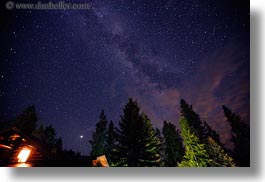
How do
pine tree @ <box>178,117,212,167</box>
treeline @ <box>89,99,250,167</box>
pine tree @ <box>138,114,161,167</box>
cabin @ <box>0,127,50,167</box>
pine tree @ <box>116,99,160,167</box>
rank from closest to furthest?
cabin @ <box>0,127,50,167</box> < treeline @ <box>89,99,250,167</box> < pine tree @ <box>178,117,212,167</box> < pine tree @ <box>116,99,160,167</box> < pine tree @ <box>138,114,161,167</box>

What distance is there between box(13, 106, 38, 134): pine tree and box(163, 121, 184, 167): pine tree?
12.3 feet

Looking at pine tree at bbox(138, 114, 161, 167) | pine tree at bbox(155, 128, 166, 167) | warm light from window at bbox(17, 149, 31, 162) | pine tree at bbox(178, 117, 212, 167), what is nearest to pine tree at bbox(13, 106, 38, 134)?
warm light from window at bbox(17, 149, 31, 162)

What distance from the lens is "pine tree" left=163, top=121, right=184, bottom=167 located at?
6070 mm

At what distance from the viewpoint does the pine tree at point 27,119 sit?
4887mm

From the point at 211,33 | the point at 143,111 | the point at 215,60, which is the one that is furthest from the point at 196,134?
the point at 211,33

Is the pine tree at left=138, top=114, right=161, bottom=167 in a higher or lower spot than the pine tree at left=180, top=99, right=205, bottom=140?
lower

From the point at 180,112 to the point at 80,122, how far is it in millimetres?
2961

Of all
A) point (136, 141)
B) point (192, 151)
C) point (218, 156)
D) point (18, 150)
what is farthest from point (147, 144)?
point (18, 150)

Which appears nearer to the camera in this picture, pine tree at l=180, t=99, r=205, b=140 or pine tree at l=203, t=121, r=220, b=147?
pine tree at l=203, t=121, r=220, b=147

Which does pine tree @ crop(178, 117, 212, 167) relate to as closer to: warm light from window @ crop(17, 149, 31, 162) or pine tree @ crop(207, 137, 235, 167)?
pine tree @ crop(207, 137, 235, 167)

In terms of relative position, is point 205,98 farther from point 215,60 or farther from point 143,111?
point 143,111

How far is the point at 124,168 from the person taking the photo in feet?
12.6

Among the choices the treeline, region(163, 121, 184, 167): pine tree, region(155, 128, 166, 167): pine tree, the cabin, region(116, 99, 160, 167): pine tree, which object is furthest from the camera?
region(155, 128, 166, 167): pine tree

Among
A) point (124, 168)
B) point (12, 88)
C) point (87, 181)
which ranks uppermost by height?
point (12, 88)
